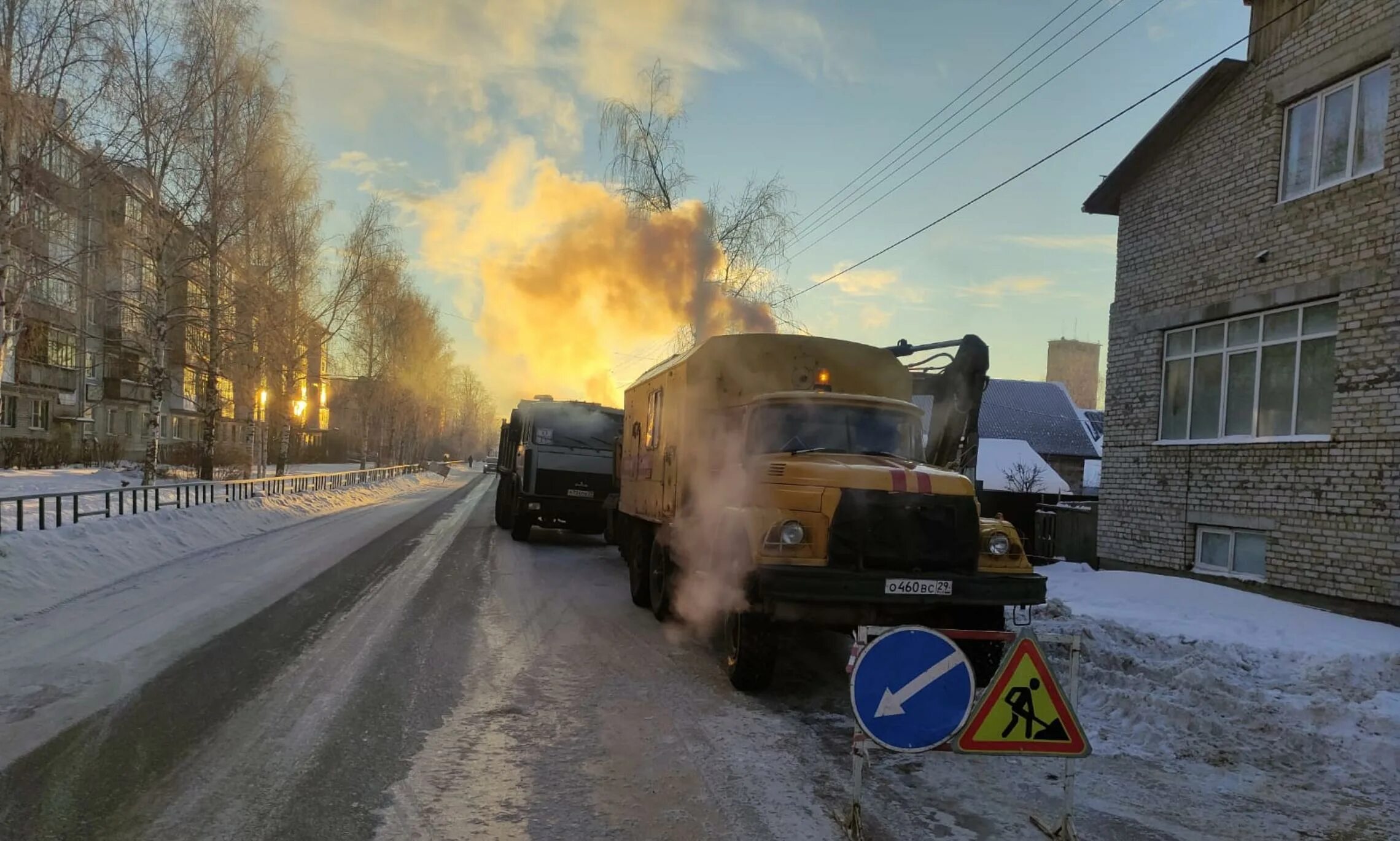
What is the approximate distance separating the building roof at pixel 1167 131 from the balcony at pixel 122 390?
135 ft

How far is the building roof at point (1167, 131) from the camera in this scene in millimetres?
10281

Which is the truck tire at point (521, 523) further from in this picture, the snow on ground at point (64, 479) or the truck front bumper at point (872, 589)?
the truck front bumper at point (872, 589)

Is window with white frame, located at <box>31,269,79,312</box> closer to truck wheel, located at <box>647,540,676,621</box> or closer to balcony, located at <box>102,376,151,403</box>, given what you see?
truck wheel, located at <box>647,540,676,621</box>

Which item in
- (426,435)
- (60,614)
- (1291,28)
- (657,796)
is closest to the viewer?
(657,796)

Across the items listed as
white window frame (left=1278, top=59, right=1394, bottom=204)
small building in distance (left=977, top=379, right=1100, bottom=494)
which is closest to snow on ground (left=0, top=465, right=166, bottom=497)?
white window frame (left=1278, top=59, right=1394, bottom=204)

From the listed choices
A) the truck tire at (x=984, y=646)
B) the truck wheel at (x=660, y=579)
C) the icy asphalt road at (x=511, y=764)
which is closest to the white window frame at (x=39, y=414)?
the icy asphalt road at (x=511, y=764)

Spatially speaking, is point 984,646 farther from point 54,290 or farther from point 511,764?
point 54,290

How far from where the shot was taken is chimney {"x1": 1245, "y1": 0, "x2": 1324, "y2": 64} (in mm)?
9516

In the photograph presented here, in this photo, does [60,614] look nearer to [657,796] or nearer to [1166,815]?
[657,796]

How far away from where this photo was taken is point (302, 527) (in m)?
17.1

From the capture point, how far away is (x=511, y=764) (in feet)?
14.3

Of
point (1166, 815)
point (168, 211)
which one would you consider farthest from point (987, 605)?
point (168, 211)

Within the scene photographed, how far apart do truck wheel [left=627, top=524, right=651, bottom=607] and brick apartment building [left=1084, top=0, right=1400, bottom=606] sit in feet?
22.4

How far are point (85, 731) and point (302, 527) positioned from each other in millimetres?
13492
